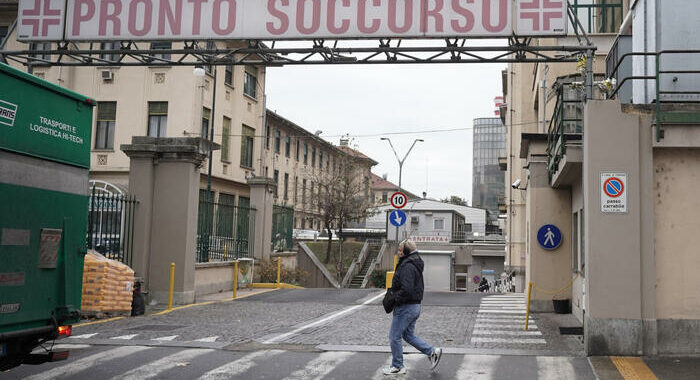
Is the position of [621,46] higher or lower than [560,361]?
higher

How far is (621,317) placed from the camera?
988cm

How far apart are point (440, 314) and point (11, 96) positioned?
1127cm

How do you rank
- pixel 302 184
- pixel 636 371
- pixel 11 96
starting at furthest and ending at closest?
pixel 302 184 → pixel 636 371 → pixel 11 96

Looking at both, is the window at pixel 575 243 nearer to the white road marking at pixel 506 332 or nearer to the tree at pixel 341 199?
the white road marking at pixel 506 332

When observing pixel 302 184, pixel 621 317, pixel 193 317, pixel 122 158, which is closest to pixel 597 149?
pixel 621 317

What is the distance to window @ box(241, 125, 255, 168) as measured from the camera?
128 feet

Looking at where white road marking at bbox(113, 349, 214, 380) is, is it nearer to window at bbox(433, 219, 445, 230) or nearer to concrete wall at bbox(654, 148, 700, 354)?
concrete wall at bbox(654, 148, 700, 354)

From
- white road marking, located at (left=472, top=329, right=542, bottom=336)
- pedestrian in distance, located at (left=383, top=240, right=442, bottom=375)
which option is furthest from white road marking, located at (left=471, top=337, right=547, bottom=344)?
pedestrian in distance, located at (left=383, top=240, right=442, bottom=375)

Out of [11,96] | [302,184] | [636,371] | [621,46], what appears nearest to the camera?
[11,96]

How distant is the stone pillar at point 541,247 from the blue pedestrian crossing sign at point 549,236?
0.79 ft

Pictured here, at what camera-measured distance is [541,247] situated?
16797 millimetres

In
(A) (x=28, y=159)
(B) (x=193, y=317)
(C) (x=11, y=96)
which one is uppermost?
(C) (x=11, y=96)

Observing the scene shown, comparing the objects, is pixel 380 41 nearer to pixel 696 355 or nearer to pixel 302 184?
pixel 696 355

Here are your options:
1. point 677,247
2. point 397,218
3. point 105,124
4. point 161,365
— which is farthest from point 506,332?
point 105,124
